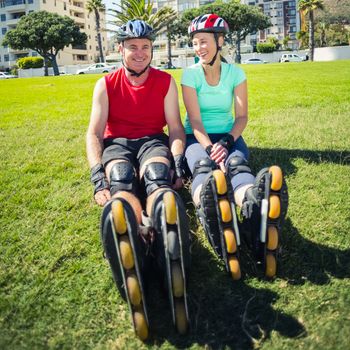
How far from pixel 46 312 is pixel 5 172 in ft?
10.4

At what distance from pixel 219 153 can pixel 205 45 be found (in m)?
1.17

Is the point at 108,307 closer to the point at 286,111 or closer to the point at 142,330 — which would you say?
the point at 142,330

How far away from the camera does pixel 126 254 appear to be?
2.01 meters

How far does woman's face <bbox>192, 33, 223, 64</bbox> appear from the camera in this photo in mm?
Answer: 3721

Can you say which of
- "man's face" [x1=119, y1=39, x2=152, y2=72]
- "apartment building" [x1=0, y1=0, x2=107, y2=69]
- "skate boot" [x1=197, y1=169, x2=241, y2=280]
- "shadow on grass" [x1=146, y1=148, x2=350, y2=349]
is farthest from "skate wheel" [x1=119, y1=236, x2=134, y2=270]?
"apartment building" [x1=0, y1=0, x2=107, y2=69]

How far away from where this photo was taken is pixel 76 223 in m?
3.48

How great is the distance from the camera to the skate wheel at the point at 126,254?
79.3 inches

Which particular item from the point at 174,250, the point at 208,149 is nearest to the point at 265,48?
the point at 208,149

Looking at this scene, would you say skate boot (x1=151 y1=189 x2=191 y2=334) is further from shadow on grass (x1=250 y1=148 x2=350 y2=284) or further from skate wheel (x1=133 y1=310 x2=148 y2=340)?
shadow on grass (x1=250 y1=148 x2=350 y2=284)

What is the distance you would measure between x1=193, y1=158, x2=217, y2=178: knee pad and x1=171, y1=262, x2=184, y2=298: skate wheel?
1127mm

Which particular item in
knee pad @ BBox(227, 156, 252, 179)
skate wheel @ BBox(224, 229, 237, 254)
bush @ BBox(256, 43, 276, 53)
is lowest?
skate wheel @ BBox(224, 229, 237, 254)

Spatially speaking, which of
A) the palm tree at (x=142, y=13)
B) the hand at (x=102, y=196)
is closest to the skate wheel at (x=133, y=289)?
the hand at (x=102, y=196)

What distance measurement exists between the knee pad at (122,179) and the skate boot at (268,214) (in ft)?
2.99

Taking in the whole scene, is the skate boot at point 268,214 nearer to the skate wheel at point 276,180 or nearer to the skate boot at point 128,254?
the skate wheel at point 276,180
